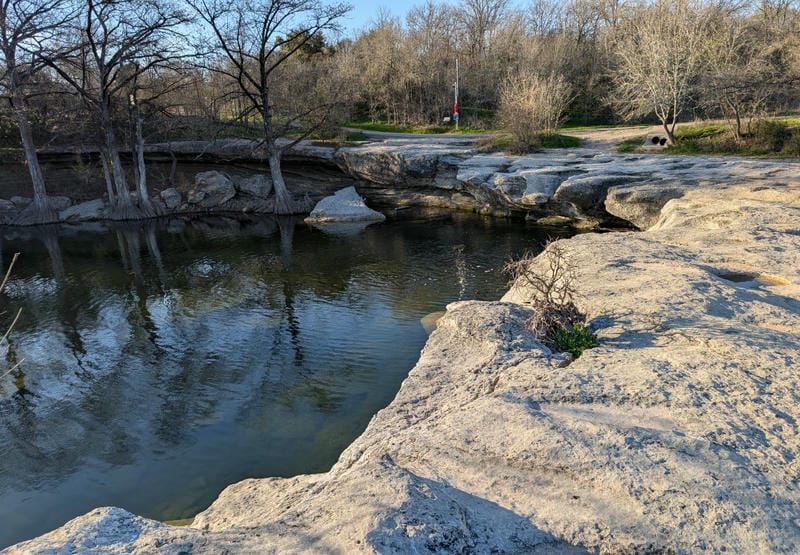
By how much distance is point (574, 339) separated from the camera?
A: 6734 millimetres

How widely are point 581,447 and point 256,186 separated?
22252 mm

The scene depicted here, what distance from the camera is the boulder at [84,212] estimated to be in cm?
2317

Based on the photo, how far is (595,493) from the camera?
3828 mm

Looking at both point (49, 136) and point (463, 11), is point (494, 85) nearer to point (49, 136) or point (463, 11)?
point (463, 11)

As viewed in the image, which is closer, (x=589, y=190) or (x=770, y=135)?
(x=589, y=190)

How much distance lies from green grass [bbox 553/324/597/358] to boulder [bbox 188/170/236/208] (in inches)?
798

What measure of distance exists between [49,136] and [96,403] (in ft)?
73.1

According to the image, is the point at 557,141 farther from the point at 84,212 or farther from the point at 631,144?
the point at 84,212

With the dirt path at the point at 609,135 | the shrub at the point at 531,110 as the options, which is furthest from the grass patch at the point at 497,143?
the dirt path at the point at 609,135

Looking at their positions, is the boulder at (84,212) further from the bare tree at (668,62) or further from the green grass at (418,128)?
the bare tree at (668,62)

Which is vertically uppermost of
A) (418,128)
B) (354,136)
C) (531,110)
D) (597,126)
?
(531,110)

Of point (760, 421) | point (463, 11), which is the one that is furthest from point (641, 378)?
point (463, 11)

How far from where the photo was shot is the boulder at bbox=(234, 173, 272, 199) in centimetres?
2445

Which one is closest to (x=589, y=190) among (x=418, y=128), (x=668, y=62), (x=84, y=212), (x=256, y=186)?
(x=668, y=62)
